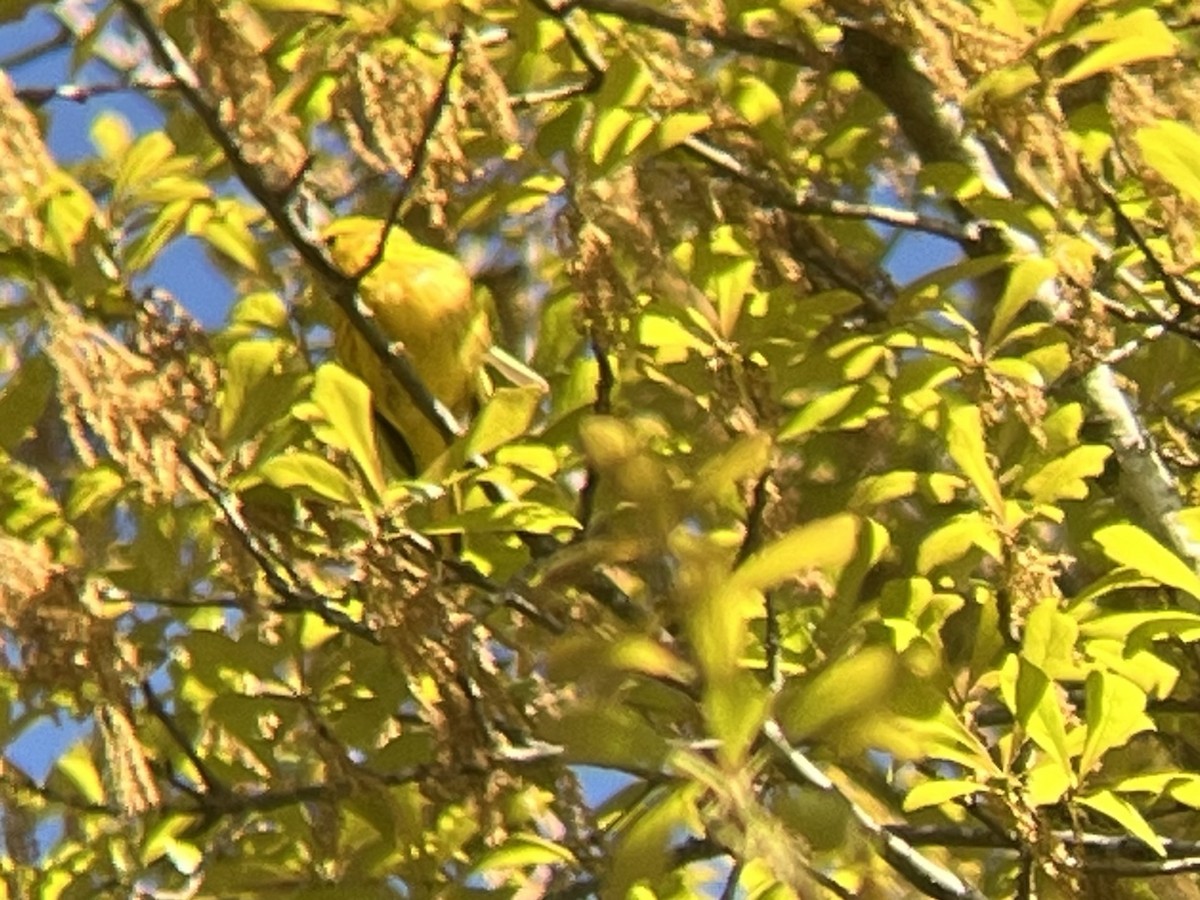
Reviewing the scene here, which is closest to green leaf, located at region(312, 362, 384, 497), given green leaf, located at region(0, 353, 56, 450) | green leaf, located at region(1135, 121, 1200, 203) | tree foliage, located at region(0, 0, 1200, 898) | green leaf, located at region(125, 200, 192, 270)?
tree foliage, located at region(0, 0, 1200, 898)

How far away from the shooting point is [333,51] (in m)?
1.10

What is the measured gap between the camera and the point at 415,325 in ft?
4.52

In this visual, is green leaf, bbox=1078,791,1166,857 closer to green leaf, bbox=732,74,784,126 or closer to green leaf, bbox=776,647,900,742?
green leaf, bbox=776,647,900,742

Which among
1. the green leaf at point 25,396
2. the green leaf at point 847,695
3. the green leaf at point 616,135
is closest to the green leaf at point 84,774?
the green leaf at point 25,396

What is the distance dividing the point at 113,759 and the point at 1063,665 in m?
0.53

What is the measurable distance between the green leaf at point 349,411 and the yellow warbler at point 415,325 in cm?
17

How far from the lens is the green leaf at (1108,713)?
1.00 m

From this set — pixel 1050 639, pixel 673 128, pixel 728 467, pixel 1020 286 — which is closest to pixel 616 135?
pixel 673 128

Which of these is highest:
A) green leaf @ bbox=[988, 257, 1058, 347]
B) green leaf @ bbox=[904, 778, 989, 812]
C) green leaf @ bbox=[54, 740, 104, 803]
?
green leaf @ bbox=[988, 257, 1058, 347]

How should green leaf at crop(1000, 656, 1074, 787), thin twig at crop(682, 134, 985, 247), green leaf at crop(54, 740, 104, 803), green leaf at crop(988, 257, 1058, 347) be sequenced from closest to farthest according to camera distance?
green leaf at crop(1000, 656, 1074, 787), green leaf at crop(988, 257, 1058, 347), thin twig at crop(682, 134, 985, 247), green leaf at crop(54, 740, 104, 803)

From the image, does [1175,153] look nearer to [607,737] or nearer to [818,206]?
[818,206]

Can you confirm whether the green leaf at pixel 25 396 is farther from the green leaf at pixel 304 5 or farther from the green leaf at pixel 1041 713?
the green leaf at pixel 1041 713

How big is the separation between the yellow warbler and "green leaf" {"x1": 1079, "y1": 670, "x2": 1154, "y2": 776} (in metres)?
0.51

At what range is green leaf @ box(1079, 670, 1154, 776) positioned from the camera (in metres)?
Result: 1.00
